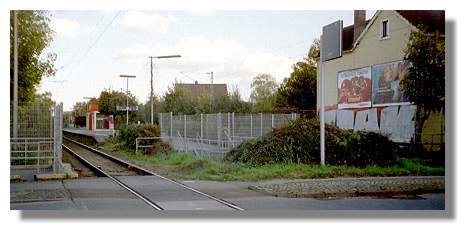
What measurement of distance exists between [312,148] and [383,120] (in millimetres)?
1262

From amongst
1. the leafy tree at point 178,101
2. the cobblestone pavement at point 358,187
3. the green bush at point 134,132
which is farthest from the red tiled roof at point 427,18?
the green bush at point 134,132

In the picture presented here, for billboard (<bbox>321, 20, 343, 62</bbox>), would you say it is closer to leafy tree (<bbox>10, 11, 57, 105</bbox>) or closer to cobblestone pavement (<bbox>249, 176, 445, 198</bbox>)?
cobblestone pavement (<bbox>249, 176, 445, 198</bbox>)

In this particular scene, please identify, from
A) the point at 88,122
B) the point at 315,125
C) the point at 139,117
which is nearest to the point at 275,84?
the point at 315,125

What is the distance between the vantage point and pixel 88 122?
8.47m

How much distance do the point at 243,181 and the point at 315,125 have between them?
1.17m

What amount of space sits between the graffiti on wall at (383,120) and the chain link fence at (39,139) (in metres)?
3.40

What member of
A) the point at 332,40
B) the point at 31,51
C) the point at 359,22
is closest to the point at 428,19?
the point at 359,22

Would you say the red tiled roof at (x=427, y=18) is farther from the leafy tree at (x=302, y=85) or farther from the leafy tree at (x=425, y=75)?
the leafy tree at (x=302, y=85)

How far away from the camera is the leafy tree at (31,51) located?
7887 millimetres

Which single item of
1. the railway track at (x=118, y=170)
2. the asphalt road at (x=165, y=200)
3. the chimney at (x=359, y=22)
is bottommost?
the asphalt road at (x=165, y=200)
